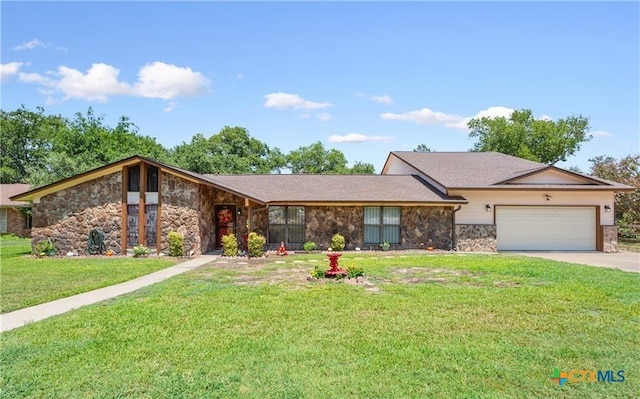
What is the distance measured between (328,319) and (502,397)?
296cm

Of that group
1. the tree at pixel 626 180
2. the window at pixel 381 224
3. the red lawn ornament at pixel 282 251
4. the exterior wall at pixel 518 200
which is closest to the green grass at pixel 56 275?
the red lawn ornament at pixel 282 251

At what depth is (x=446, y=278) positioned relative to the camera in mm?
9930

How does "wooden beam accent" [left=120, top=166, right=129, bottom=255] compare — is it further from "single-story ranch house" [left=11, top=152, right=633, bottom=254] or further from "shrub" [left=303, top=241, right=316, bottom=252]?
"shrub" [left=303, top=241, right=316, bottom=252]

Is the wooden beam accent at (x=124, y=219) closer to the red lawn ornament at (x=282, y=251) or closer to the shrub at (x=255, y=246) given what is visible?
the shrub at (x=255, y=246)

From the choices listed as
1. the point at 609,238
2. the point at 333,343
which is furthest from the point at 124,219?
the point at 609,238

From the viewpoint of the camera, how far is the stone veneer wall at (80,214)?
15305 millimetres

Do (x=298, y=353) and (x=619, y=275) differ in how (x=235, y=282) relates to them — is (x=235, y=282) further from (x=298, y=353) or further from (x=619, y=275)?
(x=619, y=275)

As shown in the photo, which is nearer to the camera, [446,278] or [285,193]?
[446,278]

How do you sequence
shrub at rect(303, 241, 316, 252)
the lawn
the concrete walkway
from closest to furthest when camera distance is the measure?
the lawn < the concrete walkway < shrub at rect(303, 241, 316, 252)

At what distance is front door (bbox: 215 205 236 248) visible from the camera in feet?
57.6

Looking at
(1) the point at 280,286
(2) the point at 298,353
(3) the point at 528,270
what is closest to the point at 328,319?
(2) the point at 298,353

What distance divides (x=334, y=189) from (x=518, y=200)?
8.39 m

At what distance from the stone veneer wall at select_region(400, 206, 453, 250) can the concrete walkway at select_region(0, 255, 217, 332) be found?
32.8ft

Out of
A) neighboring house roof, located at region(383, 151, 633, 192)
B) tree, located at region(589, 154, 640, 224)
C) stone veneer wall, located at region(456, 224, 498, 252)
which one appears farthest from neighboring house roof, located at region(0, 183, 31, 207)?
tree, located at region(589, 154, 640, 224)
